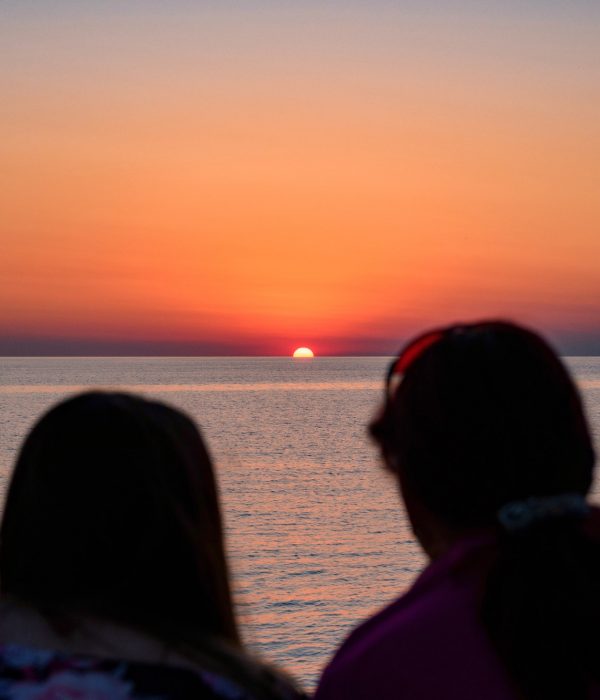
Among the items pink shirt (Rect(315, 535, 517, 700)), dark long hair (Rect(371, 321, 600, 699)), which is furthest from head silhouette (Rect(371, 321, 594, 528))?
pink shirt (Rect(315, 535, 517, 700))

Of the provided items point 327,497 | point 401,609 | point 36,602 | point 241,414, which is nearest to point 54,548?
point 36,602

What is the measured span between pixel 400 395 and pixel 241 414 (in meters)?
79.1

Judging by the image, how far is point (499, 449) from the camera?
1.59 meters

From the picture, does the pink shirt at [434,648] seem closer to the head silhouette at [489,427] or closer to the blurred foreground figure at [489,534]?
the blurred foreground figure at [489,534]

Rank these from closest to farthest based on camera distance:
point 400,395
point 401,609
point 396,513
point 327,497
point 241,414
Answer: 1. point 401,609
2. point 400,395
3. point 396,513
4. point 327,497
5. point 241,414

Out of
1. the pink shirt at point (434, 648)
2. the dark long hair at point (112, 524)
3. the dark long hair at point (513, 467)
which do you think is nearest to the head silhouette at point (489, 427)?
the dark long hair at point (513, 467)

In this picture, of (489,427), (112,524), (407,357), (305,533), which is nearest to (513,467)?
(489,427)

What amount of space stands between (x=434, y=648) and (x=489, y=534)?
221 mm

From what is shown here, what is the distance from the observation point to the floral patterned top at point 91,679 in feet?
5.46

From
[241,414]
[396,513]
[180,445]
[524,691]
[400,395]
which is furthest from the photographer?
[241,414]

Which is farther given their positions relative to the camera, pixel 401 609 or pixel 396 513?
pixel 396 513

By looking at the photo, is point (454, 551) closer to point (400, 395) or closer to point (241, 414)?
point (400, 395)

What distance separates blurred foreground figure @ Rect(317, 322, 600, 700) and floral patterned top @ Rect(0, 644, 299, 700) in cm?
25

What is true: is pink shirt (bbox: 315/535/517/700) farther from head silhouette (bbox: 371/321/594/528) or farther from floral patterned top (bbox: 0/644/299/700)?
floral patterned top (bbox: 0/644/299/700)
